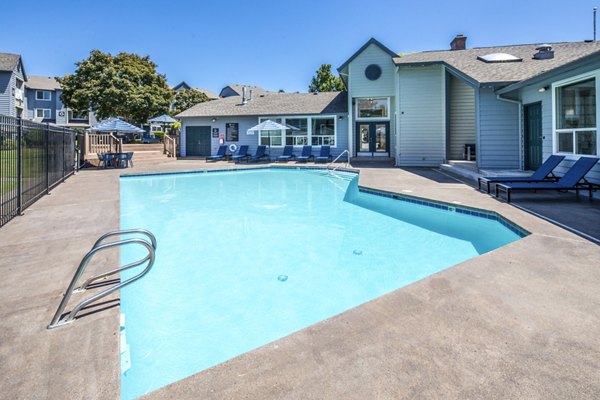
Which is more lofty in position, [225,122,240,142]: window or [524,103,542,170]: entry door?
[225,122,240,142]: window

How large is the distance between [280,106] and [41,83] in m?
34.5

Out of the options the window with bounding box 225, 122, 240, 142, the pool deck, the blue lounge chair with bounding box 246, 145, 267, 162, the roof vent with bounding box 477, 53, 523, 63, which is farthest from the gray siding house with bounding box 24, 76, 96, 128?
the pool deck

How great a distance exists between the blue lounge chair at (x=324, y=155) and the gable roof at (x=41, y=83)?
3686 centimetres

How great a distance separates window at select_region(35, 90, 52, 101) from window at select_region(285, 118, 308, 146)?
34.0m

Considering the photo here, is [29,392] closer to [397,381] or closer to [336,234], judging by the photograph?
[397,381]

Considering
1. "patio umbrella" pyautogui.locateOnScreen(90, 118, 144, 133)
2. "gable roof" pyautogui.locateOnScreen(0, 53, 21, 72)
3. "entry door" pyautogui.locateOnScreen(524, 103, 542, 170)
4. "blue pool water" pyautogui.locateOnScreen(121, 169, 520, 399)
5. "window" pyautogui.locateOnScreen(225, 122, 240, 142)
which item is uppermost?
"gable roof" pyautogui.locateOnScreen(0, 53, 21, 72)

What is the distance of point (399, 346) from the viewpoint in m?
2.14

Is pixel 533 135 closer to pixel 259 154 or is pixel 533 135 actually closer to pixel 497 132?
pixel 497 132

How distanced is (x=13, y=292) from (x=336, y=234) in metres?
4.75

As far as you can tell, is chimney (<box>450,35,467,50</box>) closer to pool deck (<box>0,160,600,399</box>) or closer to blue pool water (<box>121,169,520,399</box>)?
blue pool water (<box>121,169,520,399</box>)

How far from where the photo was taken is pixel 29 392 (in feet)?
5.89

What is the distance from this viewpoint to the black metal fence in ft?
18.3

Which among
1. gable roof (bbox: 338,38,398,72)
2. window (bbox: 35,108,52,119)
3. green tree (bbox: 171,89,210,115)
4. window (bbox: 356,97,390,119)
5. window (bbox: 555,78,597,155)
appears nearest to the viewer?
window (bbox: 555,78,597,155)

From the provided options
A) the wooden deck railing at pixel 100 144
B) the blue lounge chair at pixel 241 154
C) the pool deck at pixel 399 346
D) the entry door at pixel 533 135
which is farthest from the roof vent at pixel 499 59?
the wooden deck railing at pixel 100 144
